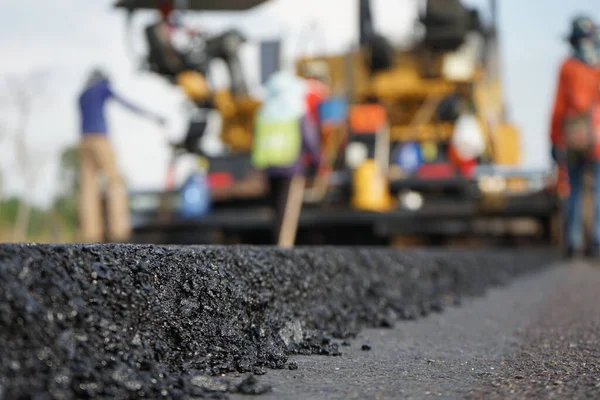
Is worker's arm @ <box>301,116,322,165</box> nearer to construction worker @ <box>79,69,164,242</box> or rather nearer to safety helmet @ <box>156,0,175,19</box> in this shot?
construction worker @ <box>79,69,164,242</box>

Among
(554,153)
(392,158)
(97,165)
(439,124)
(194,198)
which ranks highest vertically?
(439,124)

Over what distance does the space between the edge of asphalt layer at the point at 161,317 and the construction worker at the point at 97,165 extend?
17.8 feet

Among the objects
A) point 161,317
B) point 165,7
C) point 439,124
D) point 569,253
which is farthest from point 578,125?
point 161,317

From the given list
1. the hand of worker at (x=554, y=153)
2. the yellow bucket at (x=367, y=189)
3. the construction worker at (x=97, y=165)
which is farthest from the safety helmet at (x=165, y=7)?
the hand of worker at (x=554, y=153)

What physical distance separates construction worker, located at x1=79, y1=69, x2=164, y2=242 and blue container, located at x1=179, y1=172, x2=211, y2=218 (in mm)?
1064

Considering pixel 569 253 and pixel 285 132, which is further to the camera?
pixel 569 253

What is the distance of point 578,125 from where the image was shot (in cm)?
903

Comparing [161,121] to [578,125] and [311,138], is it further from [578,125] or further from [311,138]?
[578,125]

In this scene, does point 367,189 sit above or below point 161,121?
below

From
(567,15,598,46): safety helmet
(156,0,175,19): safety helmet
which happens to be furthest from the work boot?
(156,0,175,19): safety helmet

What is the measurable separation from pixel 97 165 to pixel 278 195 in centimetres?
263

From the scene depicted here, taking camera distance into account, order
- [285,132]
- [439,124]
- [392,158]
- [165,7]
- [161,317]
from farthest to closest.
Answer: [439,124], [392,158], [165,7], [285,132], [161,317]

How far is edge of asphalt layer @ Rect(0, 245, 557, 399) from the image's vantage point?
4.90 feet

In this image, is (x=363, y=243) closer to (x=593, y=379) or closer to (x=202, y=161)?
(x=202, y=161)
